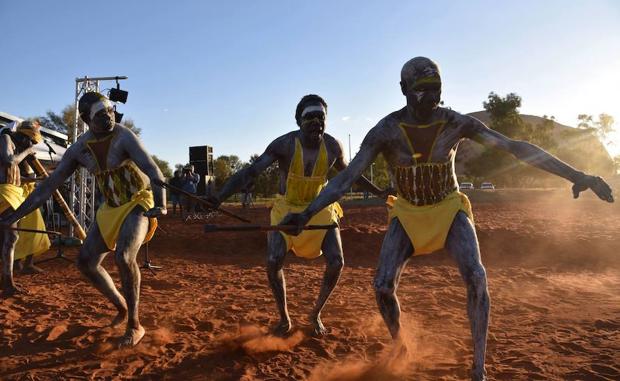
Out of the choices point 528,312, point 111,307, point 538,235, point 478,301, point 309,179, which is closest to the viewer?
point 478,301

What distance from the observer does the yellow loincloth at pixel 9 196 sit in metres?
6.36

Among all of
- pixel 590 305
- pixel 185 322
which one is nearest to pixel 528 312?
pixel 590 305

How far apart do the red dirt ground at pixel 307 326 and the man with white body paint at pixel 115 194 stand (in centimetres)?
68

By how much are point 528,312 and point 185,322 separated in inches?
160

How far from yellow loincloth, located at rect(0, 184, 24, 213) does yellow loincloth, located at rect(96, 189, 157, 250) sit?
315 centimetres

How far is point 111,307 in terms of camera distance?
577 cm

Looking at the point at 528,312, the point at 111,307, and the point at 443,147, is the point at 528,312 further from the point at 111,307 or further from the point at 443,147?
the point at 111,307

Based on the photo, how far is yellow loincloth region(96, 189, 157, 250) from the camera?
161 inches

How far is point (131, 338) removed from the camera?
4102 mm

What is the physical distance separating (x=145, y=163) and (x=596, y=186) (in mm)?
3524

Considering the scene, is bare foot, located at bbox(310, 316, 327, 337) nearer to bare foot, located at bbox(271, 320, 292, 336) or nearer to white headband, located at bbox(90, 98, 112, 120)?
bare foot, located at bbox(271, 320, 292, 336)

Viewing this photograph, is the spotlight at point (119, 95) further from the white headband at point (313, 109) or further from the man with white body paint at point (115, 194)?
the white headband at point (313, 109)

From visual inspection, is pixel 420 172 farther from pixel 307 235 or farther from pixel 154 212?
pixel 154 212

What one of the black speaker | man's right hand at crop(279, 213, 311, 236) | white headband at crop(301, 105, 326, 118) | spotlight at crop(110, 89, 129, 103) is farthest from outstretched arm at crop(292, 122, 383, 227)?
the black speaker
